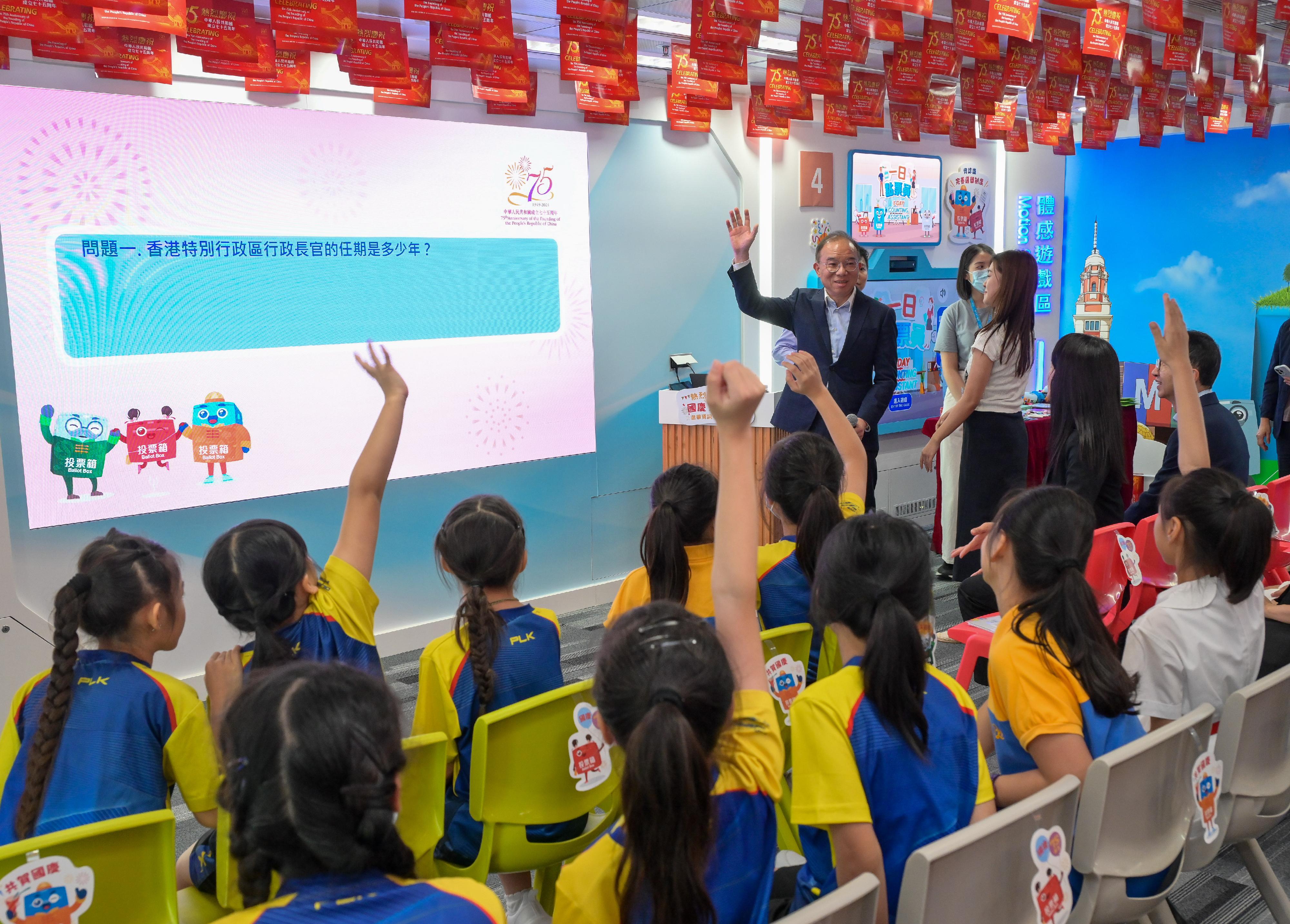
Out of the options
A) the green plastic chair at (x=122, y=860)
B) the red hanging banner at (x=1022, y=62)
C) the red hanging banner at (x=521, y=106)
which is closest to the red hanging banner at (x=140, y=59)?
the red hanging banner at (x=521, y=106)

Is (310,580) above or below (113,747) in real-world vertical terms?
above

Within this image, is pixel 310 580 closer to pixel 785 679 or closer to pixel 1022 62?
pixel 785 679

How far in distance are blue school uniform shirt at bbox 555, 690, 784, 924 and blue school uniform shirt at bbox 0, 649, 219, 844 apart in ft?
2.79

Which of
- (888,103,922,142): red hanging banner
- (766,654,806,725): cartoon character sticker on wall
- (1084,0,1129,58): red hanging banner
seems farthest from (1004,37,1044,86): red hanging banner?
(766,654,806,725): cartoon character sticker on wall

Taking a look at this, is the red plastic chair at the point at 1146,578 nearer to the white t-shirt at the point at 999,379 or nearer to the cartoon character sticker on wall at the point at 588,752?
the white t-shirt at the point at 999,379

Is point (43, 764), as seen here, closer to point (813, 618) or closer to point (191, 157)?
point (813, 618)

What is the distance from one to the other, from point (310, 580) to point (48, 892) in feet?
2.48

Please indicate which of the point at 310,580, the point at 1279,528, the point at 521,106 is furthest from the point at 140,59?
the point at 1279,528

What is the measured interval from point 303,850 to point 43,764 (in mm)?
922

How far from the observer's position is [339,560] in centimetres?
223

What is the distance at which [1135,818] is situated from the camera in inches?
70.8

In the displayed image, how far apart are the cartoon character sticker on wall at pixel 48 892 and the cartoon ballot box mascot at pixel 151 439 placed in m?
3.06

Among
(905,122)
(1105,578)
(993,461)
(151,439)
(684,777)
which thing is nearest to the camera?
(684,777)

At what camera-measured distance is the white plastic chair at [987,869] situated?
1370 millimetres
